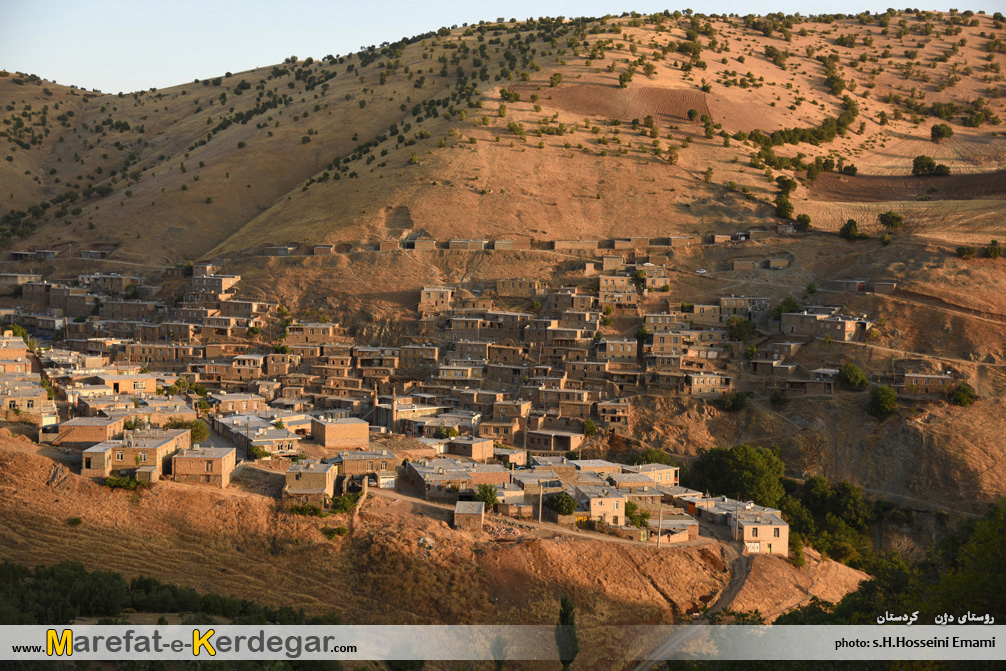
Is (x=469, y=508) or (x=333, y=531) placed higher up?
(x=469, y=508)

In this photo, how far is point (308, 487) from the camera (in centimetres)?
3341

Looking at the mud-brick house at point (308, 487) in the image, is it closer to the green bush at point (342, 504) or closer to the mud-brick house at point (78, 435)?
the green bush at point (342, 504)

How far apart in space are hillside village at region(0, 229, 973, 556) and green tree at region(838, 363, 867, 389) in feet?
2.40

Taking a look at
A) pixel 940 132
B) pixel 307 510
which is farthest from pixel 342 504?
pixel 940 132

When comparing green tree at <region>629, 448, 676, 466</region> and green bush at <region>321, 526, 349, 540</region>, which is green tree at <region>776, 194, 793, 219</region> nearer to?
green tree at <region>629, 448, 676, 466</region>

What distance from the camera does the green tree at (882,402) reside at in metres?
44.4

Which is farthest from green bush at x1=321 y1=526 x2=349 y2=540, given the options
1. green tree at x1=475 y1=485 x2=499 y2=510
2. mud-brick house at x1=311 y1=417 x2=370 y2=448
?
mud-brick house at x1=311 y1=417 x2=370 y2=448

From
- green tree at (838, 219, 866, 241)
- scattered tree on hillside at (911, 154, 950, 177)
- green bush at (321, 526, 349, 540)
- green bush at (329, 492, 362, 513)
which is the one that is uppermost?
scattered tree on hillside at (911, 154, 950, 177)

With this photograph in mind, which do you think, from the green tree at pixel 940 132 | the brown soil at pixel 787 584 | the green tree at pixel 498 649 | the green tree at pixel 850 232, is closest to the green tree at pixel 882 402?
the brown soil at pixel 787 584

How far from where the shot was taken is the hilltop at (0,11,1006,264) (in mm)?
67562

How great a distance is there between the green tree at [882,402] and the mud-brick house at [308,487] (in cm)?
2435

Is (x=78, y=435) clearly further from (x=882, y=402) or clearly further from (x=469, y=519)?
(x=882, y=402)

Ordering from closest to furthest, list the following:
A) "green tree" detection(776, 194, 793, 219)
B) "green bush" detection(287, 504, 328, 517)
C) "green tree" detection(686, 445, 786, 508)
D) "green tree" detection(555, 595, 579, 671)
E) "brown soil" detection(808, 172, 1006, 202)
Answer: "green tree" detection(555, 595, 579, 671) → "green bush" detection(287, 504, 328, 517) → "green tree" detection(686, 445, 786, 508) → "green tree" detection(776, 194, 793, 219) → "brown soil" detection(808, 172, 1006, 202)

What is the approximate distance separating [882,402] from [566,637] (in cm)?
2290
